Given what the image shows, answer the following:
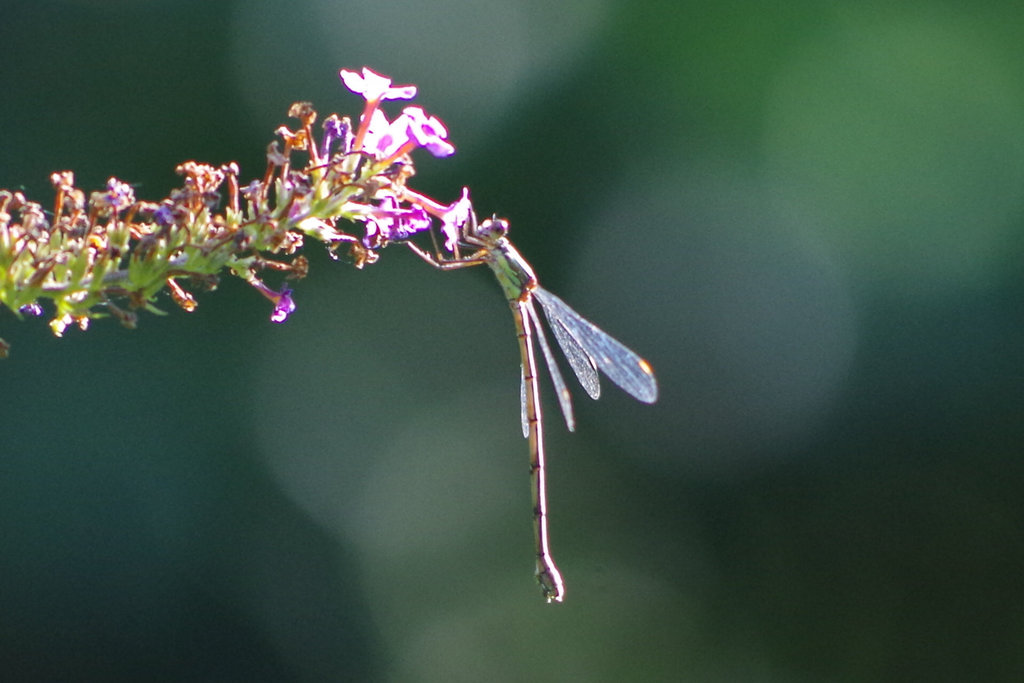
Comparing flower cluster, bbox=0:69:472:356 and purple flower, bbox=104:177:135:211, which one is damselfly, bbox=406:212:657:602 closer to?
flower cluster, bbox=0:69:472:356

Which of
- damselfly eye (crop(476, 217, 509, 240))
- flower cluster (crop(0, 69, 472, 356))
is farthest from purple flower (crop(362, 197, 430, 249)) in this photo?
damselfly eye (crop(476, 217, 509, 240))

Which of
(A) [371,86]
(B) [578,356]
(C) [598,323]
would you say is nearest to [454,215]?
(A) [371,86]

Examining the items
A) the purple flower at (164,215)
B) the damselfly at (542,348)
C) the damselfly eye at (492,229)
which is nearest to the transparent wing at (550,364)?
the damselfly at (542,348)

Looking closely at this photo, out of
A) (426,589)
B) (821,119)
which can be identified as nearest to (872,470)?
(821,119)

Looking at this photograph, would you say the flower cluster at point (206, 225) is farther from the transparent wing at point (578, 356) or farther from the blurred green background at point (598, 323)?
the blurred green background at point (598, 323)

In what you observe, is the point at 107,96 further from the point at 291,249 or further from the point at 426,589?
the point at 291,249

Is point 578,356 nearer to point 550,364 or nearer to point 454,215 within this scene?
point 550,364

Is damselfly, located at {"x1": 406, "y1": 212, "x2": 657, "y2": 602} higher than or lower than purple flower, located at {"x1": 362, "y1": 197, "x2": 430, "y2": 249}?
lower
